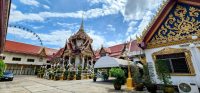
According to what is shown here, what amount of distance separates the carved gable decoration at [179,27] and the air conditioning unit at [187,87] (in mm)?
2287

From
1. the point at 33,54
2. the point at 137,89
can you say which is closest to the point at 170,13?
the point at 137,89

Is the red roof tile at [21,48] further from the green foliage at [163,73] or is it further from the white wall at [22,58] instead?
the green foliage at [163,73]

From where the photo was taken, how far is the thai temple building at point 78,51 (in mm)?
24941

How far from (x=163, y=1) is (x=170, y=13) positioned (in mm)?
904

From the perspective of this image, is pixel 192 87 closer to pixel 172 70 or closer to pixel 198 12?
pixel 172 70

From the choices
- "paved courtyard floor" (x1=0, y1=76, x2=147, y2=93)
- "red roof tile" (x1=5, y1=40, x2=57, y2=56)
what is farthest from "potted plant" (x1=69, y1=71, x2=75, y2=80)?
"red roof tile" (x1=5, y1=40, x2=57, y2=56)

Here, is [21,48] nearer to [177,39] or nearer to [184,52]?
[177,39]

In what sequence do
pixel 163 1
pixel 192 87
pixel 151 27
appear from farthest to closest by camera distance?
pixel 151 27 → pixel 163 1 → pixel 192 87

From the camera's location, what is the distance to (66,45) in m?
26.4

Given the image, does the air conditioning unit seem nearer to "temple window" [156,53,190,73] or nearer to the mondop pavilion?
"temple window" [156,53,190,73]

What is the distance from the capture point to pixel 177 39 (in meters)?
7.39

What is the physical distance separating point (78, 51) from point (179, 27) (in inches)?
778

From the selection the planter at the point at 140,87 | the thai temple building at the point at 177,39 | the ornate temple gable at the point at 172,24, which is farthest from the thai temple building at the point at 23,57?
the thai temple building at the point at 177,39

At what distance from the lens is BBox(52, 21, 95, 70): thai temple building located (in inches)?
982
